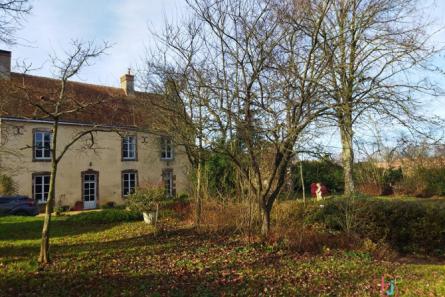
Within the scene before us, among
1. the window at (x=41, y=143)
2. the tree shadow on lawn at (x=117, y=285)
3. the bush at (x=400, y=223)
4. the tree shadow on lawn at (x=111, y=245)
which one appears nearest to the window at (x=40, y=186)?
the window at (x=41, y=143)

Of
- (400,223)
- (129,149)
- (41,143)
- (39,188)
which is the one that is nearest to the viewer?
(400,223)

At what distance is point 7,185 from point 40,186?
192 cm

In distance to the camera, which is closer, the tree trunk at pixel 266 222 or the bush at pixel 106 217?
the tree trunk at pixel 266 222

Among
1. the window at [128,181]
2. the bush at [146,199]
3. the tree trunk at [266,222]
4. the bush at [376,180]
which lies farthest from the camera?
the window at [128,181]

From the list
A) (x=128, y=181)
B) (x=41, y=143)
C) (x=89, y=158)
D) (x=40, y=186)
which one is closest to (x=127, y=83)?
(x=89, y=158)

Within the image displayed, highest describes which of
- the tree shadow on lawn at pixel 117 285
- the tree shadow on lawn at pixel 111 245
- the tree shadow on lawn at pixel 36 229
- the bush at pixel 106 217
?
the bush at pixel 106 217

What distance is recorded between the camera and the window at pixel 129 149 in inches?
942

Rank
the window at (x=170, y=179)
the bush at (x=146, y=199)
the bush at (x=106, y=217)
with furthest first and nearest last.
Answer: the window at (x=170, y=179)
the bush at (x=106, y=217)
the bush at (x=146, y=199)

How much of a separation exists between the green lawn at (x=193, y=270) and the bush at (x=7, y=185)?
9354mm

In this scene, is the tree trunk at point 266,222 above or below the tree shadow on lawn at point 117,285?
above

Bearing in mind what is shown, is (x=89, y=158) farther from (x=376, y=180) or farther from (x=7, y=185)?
(x=376, y=180)

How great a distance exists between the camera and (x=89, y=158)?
22172mm

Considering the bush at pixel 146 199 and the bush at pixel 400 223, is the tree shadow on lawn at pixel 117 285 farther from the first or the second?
the bush at pixel 146 199

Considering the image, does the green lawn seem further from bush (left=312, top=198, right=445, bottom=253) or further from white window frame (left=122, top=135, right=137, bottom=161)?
white window frame (left=122, top=135, right=137, bottom=161)
